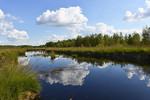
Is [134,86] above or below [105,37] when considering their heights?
below

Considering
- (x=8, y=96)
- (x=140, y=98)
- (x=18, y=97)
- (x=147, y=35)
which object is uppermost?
(x=147, y=35)

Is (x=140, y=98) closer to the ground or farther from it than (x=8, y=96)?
closer to the ground

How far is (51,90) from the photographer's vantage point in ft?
19.4

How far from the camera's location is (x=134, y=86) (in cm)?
624

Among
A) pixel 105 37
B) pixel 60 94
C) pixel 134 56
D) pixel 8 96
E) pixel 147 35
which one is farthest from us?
pixel 105 37

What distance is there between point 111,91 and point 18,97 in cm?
456

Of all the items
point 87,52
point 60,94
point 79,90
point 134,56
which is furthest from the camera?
point 87,52

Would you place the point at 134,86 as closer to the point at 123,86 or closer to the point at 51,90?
the point at 123,86

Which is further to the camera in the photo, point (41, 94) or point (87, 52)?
point (87, 52)

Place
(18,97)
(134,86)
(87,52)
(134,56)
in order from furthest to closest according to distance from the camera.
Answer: (87,52) < (134,56) < (134,86) < (18,97)

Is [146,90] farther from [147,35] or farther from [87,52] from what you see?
[147,35]

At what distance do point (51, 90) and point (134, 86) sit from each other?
4.97m

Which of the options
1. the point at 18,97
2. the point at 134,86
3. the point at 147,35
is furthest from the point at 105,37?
the point at 18,97

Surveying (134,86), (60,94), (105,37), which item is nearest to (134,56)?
(134,86)
